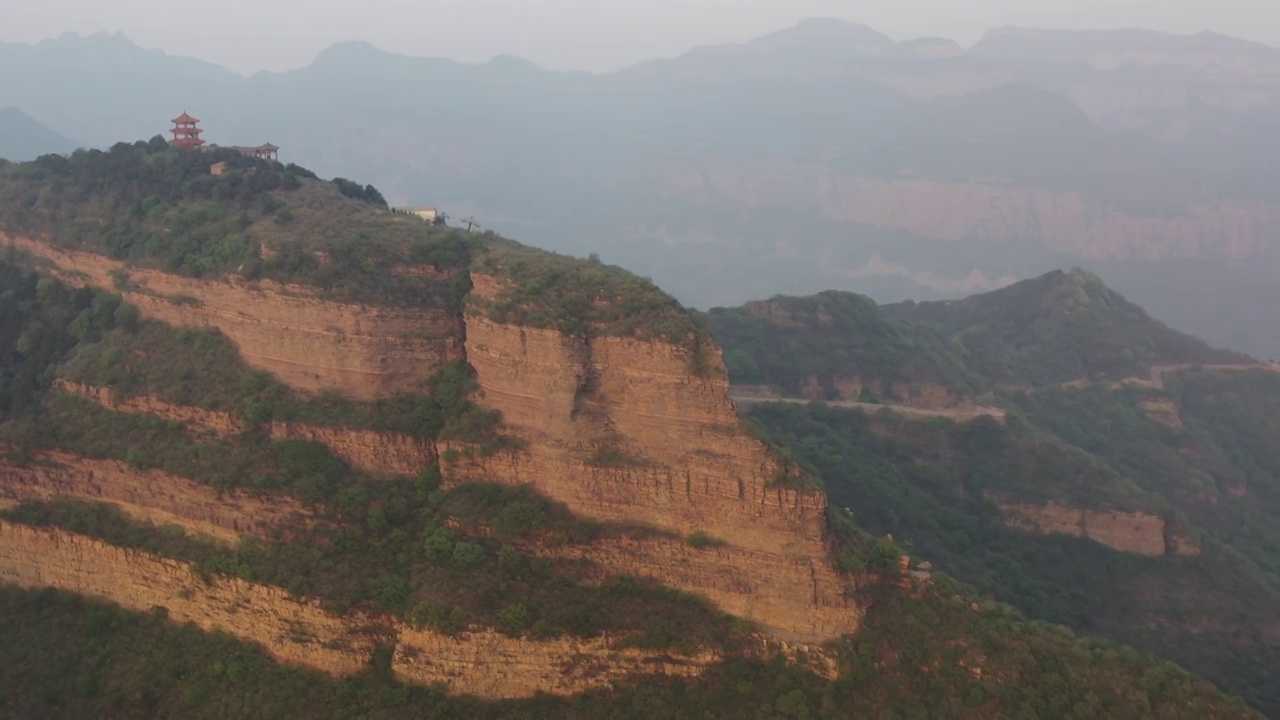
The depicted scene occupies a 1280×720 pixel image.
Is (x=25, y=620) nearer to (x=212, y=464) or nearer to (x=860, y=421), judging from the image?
(x=212, y=464)

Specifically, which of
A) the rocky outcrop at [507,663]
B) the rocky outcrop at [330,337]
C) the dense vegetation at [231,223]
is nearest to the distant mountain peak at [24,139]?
the dense vegetation at [231,223]

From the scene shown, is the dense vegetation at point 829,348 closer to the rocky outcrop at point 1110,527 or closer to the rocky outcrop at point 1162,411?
the rocky outcrop at point 1110,527

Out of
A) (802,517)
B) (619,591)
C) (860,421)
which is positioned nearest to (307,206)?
(619,591)

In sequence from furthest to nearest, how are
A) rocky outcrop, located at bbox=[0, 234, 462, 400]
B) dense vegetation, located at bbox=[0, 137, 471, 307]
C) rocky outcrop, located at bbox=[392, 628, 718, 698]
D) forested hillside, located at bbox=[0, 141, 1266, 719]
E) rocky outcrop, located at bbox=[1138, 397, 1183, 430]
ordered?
1. rocky outcrop, located at bbox=[1138, 397, 1183, 430]
2. dense vegetation, located at bbox=[0, 137, 471, 307]
3. rocky outcrop, located at bbox=[0, 234, 462, 400]
4. forested hillside, located at bbox=[0, 141, 1266, 719]
5. rocky outcrop, located at bbox=[392, 628, 718, 698]

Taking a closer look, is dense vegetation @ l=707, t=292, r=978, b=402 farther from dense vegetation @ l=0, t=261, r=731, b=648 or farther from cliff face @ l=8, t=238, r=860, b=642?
dense vegetation @ l=0, t=261, r=731, b=648

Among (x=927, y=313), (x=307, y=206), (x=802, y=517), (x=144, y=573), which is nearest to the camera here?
(x=802, y=517)

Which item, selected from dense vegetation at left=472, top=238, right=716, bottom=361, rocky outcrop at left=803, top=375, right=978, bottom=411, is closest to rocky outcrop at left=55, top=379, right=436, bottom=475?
dense vegetation at left=472, top=238, right=716, bottom=361
